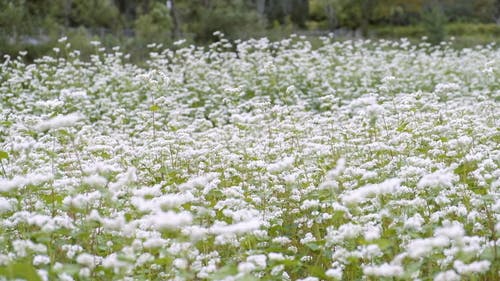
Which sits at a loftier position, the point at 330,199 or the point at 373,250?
the point at 373,250

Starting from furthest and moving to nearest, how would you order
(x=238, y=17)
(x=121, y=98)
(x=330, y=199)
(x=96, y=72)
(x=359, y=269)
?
(x=238, y=17) → (x=96, y=72) → (x=121, y=98) → (x=330, y=199) → (x=359, y=269)

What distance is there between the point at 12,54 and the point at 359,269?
1273 cm

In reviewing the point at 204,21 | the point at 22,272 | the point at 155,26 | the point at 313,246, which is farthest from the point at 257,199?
the point at 155,26

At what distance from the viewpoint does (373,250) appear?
320 cm

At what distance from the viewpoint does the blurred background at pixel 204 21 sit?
1606 cm

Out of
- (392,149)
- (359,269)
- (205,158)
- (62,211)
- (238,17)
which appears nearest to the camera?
(359,269)

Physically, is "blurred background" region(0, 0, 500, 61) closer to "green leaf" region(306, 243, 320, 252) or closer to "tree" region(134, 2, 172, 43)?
"tree" region(134, 2, 172, 43)

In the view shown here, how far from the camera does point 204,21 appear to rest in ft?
63.3

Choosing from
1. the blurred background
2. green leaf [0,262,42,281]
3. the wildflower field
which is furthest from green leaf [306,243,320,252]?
the blurred background

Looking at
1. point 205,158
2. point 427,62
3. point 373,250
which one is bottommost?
point 427,62

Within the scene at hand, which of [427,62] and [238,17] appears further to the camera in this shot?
[238,17]

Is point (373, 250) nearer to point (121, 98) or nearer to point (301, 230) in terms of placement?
point (301, 230)

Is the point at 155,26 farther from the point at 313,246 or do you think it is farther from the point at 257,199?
the point at 313,246

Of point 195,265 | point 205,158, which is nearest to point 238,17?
point 205,158
